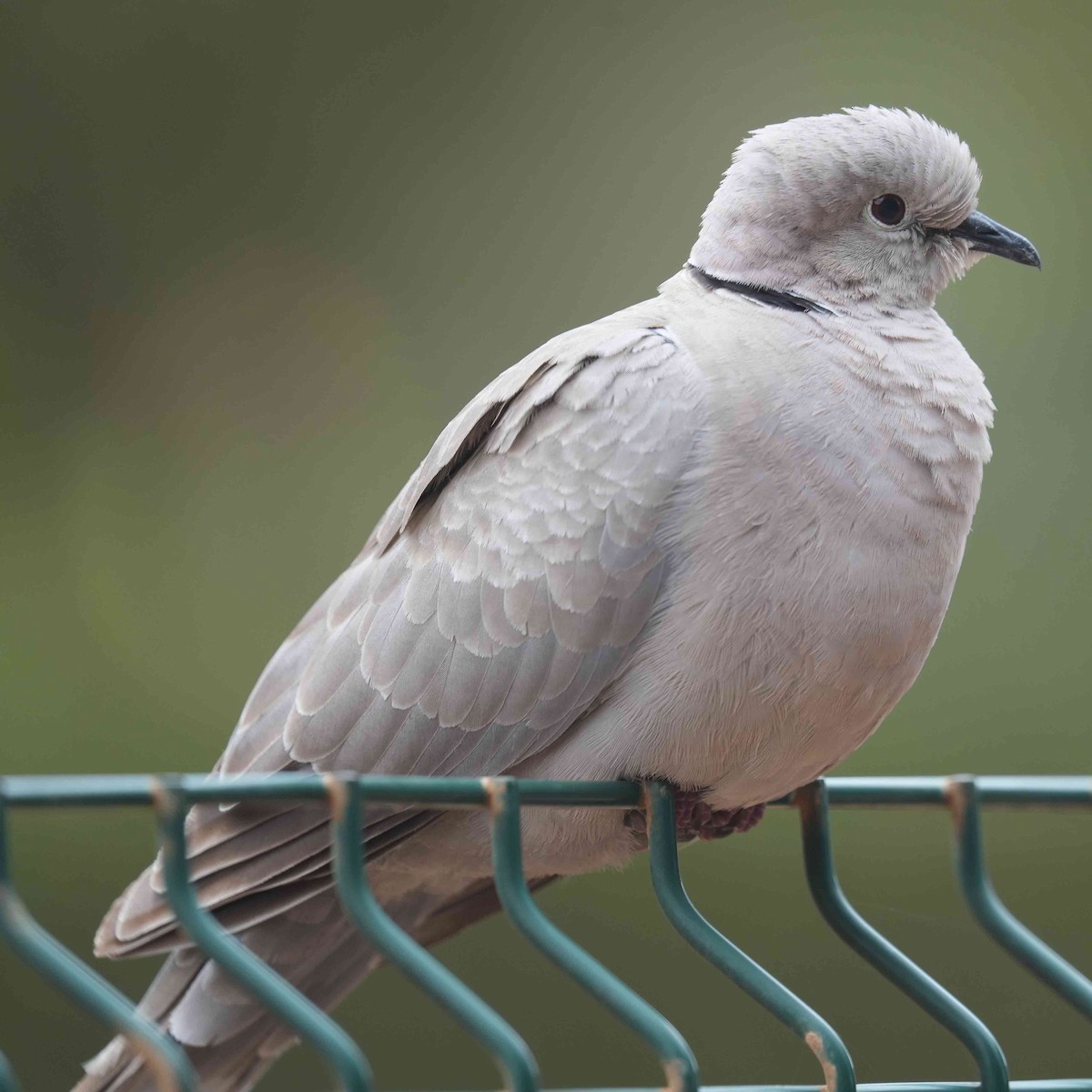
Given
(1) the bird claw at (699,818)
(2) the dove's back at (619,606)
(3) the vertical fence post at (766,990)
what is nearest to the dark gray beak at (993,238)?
(2) the dove's back at (619,606)

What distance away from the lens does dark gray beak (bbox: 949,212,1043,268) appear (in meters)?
2.57

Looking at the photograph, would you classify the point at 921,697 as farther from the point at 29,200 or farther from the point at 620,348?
the point at 29,200

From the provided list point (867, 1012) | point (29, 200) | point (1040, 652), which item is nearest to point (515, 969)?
point (867, 1012)

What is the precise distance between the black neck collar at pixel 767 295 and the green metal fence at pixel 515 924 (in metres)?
0.80

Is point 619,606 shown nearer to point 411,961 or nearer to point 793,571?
point 793,571

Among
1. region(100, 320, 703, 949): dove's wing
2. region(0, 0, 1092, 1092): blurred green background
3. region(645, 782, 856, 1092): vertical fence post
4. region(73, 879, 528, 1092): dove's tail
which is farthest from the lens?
region(0, 0, 1092, 1092): blurred green background

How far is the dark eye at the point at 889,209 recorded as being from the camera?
2518 millimetres

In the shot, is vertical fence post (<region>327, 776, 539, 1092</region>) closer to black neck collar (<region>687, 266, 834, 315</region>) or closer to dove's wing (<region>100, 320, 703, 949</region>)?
dove's wing (<region>100, 320, 703, 949</region>)

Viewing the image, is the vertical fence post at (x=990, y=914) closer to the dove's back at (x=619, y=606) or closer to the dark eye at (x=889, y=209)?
the dove's back at (x=619, y=606)

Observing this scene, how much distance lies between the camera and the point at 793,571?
2.04 meters

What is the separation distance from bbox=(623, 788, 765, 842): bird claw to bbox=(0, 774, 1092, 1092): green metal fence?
0.36 meters

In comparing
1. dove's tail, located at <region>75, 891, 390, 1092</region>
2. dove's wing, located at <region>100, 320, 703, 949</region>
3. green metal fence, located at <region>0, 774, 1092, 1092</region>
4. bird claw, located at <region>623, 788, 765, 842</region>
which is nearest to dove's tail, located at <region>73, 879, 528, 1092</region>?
dove's tail, located at <region>75, 891, 390, 1092</region>

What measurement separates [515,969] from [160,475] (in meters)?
1.72

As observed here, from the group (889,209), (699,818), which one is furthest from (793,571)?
(889,209)
